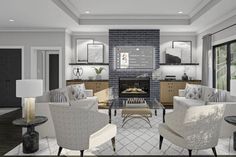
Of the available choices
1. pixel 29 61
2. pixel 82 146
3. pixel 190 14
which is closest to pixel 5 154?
pixel 82 146

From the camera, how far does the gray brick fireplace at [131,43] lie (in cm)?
866

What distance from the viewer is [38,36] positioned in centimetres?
834

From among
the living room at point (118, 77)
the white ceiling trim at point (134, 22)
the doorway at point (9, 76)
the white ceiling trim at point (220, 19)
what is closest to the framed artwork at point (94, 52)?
the living room at point (118, 77)

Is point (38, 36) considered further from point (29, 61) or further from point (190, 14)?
point (190, 14)

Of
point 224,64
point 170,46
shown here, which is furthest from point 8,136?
point 170,46

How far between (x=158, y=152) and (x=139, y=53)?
18.1 feet

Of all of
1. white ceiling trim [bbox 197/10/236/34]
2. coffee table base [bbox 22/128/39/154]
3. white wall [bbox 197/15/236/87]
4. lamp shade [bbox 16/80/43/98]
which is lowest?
coffee table base [bbox 22/128/39/154]

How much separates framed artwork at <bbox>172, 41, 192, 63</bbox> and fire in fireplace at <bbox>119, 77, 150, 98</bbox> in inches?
71.6

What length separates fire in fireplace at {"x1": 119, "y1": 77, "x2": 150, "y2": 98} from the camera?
891 centimetres

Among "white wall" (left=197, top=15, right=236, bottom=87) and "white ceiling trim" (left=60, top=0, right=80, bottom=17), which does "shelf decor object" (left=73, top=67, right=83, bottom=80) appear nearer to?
"white ceiling trim" (left=60, top=0, right=80, bottom=17)

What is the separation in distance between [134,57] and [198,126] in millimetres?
5941

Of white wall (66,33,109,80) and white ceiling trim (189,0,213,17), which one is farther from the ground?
white ceiling trim (189,0,213,17)

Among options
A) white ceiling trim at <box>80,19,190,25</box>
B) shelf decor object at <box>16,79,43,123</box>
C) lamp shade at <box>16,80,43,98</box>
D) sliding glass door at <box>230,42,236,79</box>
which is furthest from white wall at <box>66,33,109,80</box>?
lamp shade at <box>16,80,43,98</box>

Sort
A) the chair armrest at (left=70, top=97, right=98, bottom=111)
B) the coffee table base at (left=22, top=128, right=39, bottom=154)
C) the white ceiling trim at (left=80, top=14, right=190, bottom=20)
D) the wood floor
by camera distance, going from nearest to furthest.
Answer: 1. the coffee table base at (left=22, top=128, right=39, bottom=154)
2. the wood floor
3. the chair armrest at (left=70, top=97, right=98, bottom=111)
4. the white ceiling trim at (left=80, top=14, right=190, bottom=20)
